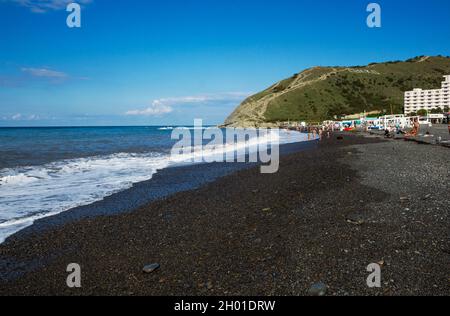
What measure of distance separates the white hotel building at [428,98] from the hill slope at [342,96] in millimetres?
4849

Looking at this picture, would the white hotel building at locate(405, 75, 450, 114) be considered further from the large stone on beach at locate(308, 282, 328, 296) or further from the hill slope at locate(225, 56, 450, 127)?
the large stone on beach at locate(308, 282, 328, 296)

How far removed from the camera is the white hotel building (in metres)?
146

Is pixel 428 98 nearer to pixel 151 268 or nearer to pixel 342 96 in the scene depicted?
pixel 342 96

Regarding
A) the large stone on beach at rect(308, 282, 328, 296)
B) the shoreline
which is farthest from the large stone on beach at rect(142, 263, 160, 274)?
the large stone on beach at rect(308, 282, 328, 296)

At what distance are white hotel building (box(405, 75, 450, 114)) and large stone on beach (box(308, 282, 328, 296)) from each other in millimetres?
160194

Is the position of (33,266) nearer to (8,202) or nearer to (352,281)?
(352,281)

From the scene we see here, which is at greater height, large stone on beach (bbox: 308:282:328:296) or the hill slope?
the hill slope

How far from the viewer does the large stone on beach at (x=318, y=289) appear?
14.1ft

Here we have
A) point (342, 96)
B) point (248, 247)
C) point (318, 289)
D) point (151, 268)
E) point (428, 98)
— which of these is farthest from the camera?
point (342, 96)

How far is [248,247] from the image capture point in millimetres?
6090

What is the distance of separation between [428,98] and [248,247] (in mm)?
173624

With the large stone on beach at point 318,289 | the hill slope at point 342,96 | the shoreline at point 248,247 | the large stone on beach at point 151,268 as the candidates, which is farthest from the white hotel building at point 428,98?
the large stone on beach at point 151,268

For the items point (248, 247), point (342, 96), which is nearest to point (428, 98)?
point (342, 96)

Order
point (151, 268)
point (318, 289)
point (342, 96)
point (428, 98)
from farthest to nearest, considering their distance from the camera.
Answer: point (342, 96) < point (428, 98) < point (151, 268) < point (318, 289)
